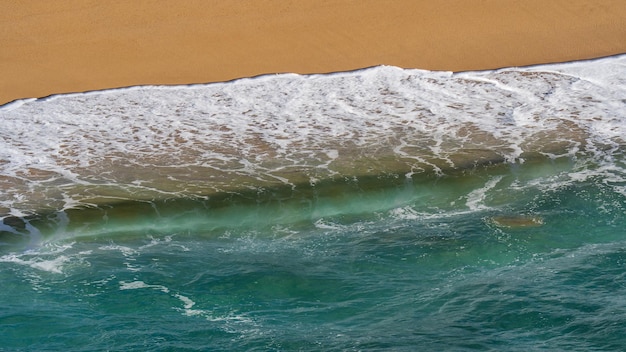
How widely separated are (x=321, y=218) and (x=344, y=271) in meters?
1.21

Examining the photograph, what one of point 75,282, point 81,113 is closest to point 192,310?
point 75,282

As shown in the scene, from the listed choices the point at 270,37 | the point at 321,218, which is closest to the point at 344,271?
the point at 321,218

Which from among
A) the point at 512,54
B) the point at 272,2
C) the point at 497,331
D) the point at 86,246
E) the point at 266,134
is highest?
the point at 272,2

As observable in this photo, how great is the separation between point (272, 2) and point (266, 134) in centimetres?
481

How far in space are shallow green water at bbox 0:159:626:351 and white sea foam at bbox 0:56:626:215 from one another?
Answer: 67 cm

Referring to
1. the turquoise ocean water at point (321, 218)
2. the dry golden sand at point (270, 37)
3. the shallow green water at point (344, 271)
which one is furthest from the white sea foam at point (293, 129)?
the shallow green water at point (344, 271)

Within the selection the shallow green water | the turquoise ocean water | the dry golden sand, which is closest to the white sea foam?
the turquoise ocean water

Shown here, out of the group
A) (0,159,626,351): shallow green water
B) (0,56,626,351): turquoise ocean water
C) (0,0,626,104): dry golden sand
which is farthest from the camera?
(0,0,626,104): dry golden sand

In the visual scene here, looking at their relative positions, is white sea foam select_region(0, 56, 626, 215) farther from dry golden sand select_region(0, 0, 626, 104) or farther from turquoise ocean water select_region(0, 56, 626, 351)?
dry golden sand select_region(0, 0, 626, 104)

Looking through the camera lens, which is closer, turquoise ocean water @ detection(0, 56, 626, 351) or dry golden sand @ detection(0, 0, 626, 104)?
turquoise ocean water @ detection(0, 56, 626, 351)

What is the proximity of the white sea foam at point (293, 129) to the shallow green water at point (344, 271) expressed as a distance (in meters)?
0.67

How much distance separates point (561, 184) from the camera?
806 centimetres

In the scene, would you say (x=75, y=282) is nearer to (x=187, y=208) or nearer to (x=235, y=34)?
(x=187, y=208)

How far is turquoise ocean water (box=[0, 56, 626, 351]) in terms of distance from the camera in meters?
5.66
